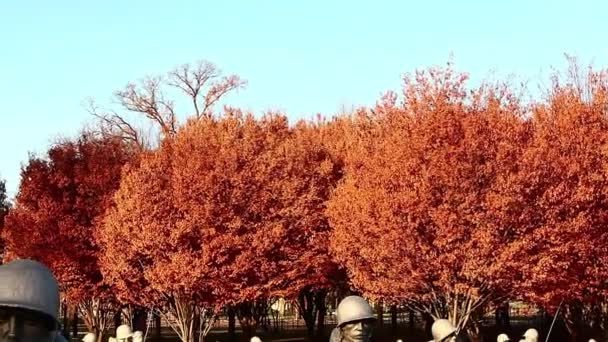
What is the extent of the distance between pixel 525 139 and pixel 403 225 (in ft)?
18.0

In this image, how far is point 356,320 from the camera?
24.0 ft

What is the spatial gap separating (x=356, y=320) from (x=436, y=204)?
28903 millimetres

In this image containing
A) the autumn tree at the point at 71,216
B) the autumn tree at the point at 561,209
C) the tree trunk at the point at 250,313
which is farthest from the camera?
the tree trunk at the point at 250,313

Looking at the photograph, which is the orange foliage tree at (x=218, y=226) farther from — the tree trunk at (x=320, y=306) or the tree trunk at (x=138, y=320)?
the tree trunk at (x=138, y=320)

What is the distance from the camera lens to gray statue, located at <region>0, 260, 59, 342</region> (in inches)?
114

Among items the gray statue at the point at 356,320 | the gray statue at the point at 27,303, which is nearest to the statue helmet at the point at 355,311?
the gray statue at the point at 356,320

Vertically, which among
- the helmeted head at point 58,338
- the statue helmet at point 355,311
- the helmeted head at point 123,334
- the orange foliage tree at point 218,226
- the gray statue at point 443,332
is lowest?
the helmeted head at point 58,338

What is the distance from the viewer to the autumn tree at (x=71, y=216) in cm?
4878

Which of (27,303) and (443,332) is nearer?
(27,303)

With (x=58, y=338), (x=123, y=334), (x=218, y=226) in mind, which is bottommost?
(x=58, y=338)

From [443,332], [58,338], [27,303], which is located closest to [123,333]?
[443,332]

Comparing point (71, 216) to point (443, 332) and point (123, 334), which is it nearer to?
point (123, 334)

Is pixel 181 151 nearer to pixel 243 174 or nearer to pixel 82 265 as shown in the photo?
pixel 243 174

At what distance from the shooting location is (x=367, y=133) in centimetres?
4562
